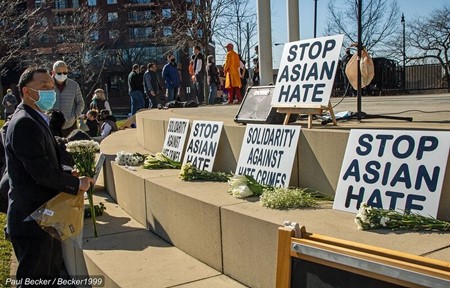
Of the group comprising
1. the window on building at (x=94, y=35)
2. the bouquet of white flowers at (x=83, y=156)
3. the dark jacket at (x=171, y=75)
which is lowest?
the bouquet of white flowers at (x=83, y=156)

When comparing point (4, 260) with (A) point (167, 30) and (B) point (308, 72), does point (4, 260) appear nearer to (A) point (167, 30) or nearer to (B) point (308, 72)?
(B) point (308, 72)

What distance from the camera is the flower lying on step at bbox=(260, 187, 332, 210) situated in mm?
3846

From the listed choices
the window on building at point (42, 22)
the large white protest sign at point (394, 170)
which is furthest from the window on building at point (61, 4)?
the large white protest sign at point (394, 170)

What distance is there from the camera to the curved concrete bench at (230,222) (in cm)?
305

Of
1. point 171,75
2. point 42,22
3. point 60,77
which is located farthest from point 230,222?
point 42,22

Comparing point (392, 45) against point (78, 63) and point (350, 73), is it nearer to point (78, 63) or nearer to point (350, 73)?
point (78, 63)

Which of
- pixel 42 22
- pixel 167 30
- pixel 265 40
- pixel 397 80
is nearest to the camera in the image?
pixel 265 40

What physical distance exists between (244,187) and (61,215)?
150 centimetres

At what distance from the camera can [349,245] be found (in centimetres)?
233

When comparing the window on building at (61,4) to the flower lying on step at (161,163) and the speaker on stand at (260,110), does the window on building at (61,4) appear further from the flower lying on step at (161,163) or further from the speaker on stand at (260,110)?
the speaker on stand at (260,110)

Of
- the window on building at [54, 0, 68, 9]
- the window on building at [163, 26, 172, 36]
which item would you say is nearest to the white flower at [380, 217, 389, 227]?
the window on building at [163, 26, 172, 36]

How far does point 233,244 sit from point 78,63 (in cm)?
4770

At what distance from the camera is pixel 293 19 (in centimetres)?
1218

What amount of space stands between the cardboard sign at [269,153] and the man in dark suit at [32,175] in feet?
5.16
